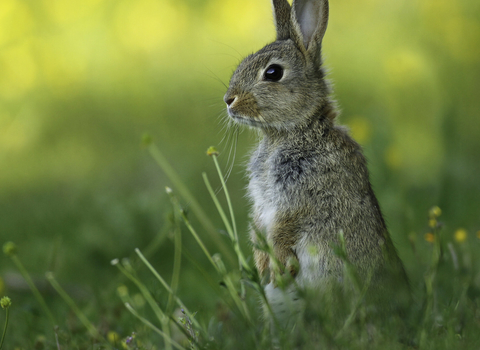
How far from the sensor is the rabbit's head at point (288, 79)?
4090mm

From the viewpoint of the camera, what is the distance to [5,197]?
7582 millimetres

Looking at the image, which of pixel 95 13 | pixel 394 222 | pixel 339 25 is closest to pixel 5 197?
pixel 95 13

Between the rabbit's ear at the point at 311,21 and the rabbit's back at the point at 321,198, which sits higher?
A: the rabbit's ear at the point at 311,21

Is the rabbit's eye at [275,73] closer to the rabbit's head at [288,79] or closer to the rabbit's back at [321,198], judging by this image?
the rabbit's head at [288,79]

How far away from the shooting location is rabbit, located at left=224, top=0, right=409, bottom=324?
3.61m

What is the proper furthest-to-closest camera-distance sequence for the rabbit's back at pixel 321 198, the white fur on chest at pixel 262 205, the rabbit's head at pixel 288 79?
1. the rabbit's head at pixel 288 79
2. the white fur on chest at pixel 262 205
3. the rabbit's back at pixel 321 198

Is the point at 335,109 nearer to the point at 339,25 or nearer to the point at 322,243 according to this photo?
the point at 322,243

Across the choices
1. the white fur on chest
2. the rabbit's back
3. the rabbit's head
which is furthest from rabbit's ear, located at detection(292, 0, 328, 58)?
the white fur on chest

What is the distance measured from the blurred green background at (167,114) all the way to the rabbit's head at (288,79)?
0.32 metres

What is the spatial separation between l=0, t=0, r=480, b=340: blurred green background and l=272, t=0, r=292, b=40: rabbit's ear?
325 mm

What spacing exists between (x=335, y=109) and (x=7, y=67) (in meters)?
6.38

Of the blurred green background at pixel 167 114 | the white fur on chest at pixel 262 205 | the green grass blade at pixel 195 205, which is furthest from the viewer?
the blurred green background at pixel 167 114

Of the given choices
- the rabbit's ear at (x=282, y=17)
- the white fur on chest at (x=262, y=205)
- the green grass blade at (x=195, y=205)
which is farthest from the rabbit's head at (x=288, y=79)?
the green grass blade at (x=195, y=205)

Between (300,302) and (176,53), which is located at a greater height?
(176,53)
